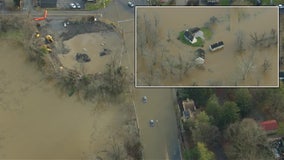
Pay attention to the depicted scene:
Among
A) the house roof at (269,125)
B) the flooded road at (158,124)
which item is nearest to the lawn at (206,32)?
the flooded road at (158,124)

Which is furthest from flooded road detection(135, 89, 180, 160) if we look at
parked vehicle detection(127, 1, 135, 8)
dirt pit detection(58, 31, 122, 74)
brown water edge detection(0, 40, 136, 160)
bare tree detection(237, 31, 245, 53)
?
parked vehicle detection(127, 1, 135, 8)

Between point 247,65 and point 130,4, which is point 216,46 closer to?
point 247,65

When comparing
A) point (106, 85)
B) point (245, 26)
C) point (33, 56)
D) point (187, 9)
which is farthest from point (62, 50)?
point (245, 26)

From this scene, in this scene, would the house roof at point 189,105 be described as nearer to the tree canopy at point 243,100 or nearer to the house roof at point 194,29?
the tree canopy at point 243,100

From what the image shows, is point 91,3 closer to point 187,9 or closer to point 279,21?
point 187,9

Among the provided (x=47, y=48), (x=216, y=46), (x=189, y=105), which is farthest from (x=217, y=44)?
(x=47, y=48)
